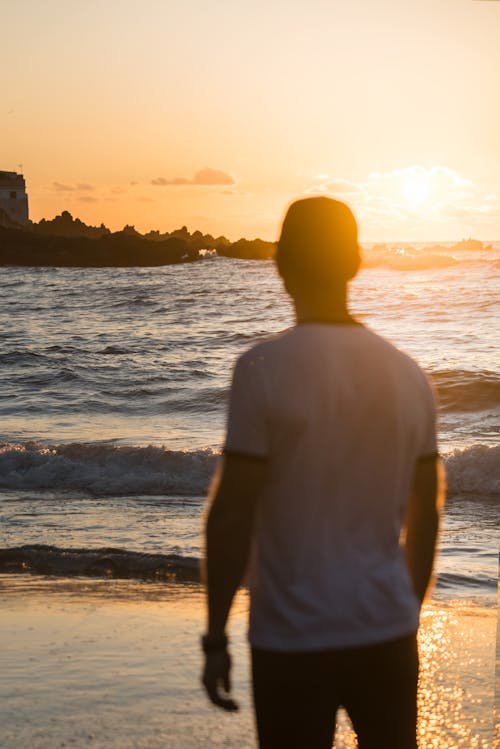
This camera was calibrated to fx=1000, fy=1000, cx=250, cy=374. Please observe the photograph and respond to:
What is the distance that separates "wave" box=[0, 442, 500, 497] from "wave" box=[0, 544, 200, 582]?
322 cm

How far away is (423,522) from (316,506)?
292mm

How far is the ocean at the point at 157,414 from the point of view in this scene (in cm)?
657

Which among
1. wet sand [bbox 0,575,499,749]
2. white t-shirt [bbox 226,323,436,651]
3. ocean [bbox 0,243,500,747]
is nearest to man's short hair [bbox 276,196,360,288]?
white t-shirt [bbox 226,323,436,651]

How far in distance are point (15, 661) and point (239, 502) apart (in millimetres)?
2851

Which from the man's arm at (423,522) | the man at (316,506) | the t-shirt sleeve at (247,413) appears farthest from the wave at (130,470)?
the t-shirt sleeve at (247,413)

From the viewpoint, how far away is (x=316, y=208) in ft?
5.53

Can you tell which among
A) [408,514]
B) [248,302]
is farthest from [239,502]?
[248,302]

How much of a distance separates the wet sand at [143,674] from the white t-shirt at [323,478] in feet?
6.22

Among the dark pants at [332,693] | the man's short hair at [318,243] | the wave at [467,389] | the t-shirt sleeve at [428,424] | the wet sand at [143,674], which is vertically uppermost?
the man's short hair at [318,243]

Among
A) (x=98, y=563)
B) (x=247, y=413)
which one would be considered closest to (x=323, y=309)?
(x=247, y=413)

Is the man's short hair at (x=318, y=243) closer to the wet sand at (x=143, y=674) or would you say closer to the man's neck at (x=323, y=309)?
the man's neck at (x=323, y=309)

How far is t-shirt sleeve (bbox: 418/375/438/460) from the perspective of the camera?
170 centimetres

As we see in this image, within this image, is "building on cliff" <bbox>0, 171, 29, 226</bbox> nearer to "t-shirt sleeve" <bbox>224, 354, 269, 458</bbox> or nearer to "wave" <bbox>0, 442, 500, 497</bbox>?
"wave" <bbox>0, 442, 500, 497</bbox>

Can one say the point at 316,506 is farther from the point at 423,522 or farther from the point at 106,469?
the point at 106,469
